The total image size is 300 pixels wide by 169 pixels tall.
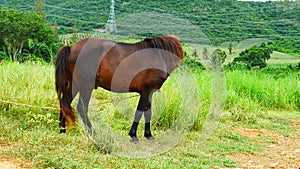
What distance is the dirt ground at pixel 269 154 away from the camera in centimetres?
406

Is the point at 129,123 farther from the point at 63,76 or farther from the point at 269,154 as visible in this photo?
the point at 269,154

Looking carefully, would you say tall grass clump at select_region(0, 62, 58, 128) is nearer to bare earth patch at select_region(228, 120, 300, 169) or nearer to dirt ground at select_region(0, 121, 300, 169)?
dirt ground at select_region(0, 121, 300, 169)

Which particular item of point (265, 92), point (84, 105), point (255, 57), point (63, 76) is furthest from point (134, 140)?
point (255, 57)

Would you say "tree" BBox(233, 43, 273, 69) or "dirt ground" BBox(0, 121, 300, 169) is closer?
"dirt ground" BBox(0, 121, 300, 169)

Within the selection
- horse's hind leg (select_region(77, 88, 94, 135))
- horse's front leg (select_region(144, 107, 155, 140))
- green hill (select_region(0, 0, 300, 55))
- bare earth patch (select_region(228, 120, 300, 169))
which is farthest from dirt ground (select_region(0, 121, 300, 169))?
green hill (select_region(0, 0, 300, 55))

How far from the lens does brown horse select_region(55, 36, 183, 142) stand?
475cm

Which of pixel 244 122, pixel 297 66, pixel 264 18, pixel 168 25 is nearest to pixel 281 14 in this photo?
pixel 264 18

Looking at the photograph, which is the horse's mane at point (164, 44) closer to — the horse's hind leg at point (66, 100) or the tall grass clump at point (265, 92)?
the horse's hind leg at point (66, 100)

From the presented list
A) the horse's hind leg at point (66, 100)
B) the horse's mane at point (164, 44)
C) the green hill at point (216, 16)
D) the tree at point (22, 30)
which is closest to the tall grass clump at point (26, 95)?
the horse's hind leg at point (66, 100)

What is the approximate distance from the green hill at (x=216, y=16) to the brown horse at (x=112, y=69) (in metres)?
17.7

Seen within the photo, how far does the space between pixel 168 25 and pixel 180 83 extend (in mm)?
10376

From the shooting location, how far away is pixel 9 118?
5211 mm

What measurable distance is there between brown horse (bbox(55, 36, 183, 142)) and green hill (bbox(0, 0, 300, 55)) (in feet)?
58.0

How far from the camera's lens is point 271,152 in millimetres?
4766
